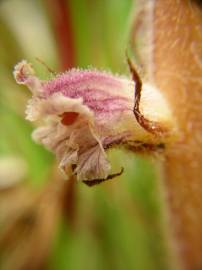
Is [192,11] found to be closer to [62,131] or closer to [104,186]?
[62,131]

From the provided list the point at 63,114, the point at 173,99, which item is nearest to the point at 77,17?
the point at 173,99

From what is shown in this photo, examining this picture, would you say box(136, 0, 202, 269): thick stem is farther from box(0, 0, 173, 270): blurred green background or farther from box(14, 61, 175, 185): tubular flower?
box(0, 0, 173, 270): blurred green background

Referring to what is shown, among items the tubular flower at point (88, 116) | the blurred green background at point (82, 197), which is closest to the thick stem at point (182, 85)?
the tubular flower at point (88, 116)

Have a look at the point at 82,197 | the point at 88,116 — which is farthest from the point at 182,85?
the point at 82,197

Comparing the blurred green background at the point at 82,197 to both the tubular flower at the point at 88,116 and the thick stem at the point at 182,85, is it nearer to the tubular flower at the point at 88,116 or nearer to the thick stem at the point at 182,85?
the thick stem at the point at 182,85

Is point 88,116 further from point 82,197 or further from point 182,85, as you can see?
point 82,197

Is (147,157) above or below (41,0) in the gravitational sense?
below
